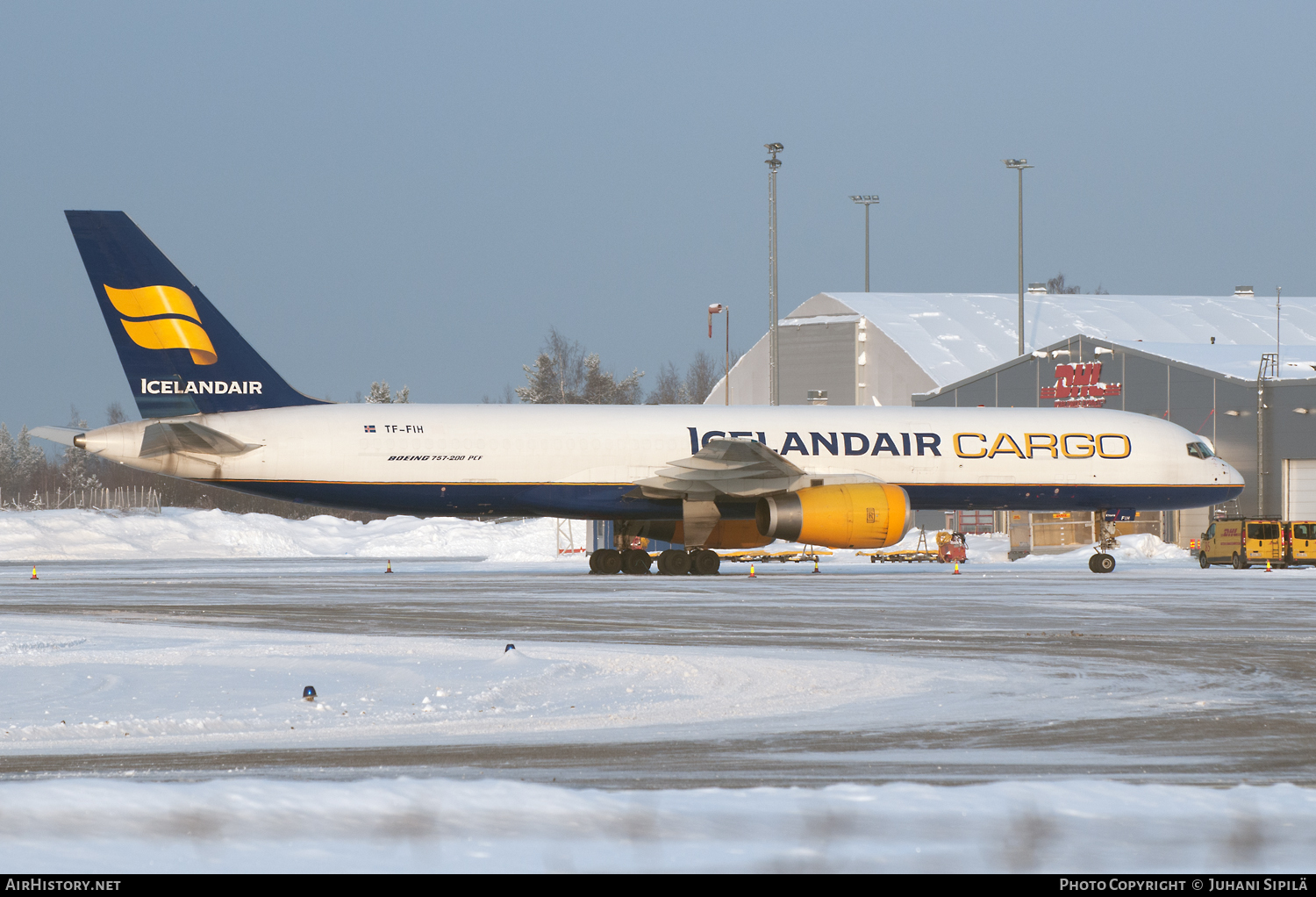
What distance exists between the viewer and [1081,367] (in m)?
55.7

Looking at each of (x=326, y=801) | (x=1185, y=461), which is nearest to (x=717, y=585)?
(x=1185, y=461)

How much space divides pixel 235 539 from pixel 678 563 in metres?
27.5

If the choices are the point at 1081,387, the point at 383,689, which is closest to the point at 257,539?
the point at 1081,387

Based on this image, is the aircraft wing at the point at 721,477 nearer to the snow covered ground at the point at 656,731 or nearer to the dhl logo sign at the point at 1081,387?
the snow covered ground at the point at 656,731

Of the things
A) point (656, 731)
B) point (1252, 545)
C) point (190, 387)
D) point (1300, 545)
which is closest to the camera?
point (656, 731)

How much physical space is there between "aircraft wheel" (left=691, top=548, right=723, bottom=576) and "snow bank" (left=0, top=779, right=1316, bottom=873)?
26.0 metres

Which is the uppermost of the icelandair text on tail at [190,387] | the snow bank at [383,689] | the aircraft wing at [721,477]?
the icelandair text on tail at [190,387]

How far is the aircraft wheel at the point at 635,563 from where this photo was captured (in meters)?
34.1

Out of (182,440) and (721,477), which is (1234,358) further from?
(182,440)

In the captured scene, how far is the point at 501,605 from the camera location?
74.8ft

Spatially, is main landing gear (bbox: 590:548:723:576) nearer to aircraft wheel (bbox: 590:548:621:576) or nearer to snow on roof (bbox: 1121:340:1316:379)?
aircraft wheel (bbox: 590:548:621:576)

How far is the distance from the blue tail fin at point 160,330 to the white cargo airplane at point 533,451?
3cm

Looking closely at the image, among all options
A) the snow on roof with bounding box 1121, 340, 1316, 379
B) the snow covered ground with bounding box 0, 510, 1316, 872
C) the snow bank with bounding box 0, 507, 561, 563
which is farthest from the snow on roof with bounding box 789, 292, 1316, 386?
the snow covered ground with bounding box 0, 510, 1316, 872

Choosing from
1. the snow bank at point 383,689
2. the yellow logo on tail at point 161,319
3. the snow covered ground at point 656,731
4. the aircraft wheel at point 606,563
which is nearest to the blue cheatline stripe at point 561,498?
the aircraft wheel at point 606,563
